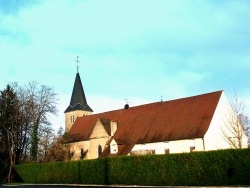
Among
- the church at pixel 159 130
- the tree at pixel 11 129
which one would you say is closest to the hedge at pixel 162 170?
the church at pixel 159 130

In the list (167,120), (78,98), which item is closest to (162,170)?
(167,120)

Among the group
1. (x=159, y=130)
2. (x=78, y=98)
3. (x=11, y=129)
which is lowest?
(x=159, y=130)

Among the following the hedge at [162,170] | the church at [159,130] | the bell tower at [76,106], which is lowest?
the hedge at [162,170]

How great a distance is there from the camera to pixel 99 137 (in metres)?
52.7

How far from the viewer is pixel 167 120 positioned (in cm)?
4666

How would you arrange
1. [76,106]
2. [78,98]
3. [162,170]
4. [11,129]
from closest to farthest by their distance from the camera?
1. [162,170]
2. [11,129]
3. [76,106]
4. [78,98]

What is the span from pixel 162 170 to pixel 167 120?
1651 centimetres

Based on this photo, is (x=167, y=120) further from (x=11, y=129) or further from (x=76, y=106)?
(x=76, y=106)

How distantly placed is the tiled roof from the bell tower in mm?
15801

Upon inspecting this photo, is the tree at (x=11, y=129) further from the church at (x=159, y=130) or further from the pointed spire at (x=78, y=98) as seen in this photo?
the pointed spire at (x=78, y=98)

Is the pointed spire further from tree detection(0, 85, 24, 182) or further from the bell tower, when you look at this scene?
tree detection(0, 85, 24, 182)

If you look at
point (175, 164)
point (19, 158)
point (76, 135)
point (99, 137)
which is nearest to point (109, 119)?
point (99, 137)

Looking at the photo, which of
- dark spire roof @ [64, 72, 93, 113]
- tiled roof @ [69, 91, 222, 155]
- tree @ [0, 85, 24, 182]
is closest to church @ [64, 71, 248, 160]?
tiled roof @ [69, 91, 222, 155]

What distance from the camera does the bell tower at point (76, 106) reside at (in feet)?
232
